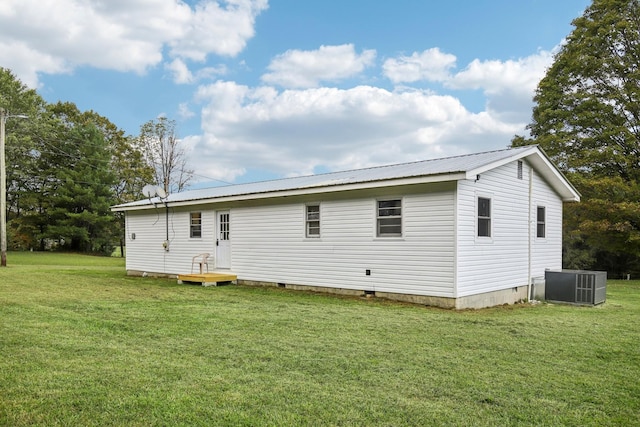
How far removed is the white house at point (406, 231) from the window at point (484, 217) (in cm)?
2

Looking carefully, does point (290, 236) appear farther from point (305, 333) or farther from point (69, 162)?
point (69, 162)

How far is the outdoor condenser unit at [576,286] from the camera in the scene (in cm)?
1079

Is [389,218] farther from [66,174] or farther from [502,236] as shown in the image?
[66,174]

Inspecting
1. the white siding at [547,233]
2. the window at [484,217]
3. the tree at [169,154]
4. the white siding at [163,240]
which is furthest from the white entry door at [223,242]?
the tree at [169,154]

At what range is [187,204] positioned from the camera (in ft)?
47.9

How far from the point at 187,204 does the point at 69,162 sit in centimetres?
2589

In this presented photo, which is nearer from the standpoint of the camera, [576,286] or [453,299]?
[453,299]

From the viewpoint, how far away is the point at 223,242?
1398 centimetres

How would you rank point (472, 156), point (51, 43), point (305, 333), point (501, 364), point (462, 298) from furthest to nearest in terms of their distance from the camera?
point (51, 43), point (472, 156), point (462, 298), point (305, 333), point (501, 364)

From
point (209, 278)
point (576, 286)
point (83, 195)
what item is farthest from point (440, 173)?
point (83, 195)

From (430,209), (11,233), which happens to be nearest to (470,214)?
(430,209)

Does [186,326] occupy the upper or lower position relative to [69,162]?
lower

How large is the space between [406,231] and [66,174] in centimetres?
3156

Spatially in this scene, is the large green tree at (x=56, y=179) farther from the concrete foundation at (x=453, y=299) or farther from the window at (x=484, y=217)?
the window at (x=484, y=217)
